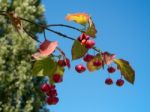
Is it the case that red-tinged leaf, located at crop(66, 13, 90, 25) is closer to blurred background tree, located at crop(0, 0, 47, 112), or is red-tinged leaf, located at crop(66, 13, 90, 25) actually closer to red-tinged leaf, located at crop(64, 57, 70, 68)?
red-tinged leaf, located at crop(64, 57, 70, 68)

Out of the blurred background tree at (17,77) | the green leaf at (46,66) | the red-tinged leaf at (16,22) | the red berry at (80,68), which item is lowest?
the green leaf at (46,66)

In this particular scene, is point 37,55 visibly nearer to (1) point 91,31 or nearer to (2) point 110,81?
(1) point 91,31

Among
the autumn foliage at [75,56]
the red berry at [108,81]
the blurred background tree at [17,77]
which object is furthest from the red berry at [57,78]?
the blurred background tree at [17,77]

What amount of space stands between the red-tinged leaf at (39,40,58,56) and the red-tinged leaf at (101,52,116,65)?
0.19 metres

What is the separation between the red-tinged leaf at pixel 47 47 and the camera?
1.44 meters

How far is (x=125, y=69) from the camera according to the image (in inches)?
63.2

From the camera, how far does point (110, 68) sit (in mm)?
1878

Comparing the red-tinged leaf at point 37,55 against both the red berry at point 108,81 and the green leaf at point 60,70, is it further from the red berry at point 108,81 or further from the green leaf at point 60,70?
the red berry at point 108,81

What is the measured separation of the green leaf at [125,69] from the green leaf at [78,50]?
116 mm

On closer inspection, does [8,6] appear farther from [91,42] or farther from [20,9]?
[91,42]

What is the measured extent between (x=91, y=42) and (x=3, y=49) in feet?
36.7

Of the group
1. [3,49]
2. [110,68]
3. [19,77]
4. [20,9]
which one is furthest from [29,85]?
[110,68]

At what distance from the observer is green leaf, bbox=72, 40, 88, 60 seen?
61.3 inches

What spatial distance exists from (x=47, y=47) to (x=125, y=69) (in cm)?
30
